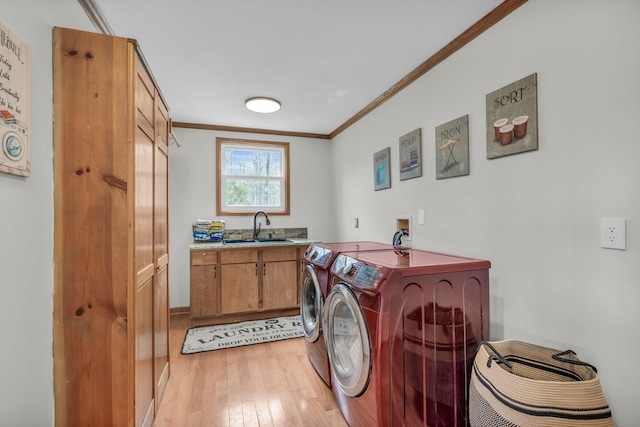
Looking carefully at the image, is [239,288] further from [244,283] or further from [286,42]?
[286,42]

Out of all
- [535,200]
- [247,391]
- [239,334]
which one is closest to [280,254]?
[239,334]

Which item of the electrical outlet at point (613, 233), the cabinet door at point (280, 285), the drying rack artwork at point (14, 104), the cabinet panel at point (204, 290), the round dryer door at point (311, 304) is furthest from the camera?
the cabinet door at point (280, 285)

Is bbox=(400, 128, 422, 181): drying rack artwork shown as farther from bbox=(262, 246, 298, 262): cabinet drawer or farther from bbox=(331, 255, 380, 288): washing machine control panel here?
bbox=(262, 246, 298, 262): cabinet drawer

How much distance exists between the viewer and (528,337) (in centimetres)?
151

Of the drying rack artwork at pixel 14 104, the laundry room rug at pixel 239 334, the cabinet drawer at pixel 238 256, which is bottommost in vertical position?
the laundry room rug at pixel 239 334

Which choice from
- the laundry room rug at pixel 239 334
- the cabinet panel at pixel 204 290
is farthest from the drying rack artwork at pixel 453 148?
the cabinet panel at pixel 204 290

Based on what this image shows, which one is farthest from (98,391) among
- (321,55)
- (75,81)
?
(321,55)

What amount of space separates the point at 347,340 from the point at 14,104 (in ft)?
5.79

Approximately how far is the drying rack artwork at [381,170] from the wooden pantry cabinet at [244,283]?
1.23 metres

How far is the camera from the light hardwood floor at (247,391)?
1745mm

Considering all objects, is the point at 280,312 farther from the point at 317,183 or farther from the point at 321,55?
the point at 321,55

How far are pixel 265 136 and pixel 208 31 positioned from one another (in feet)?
→ 7.03

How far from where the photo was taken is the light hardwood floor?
175cm

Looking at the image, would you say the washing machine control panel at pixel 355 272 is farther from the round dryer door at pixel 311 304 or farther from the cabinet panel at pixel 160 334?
the cabinet panel at pixel 160 334
